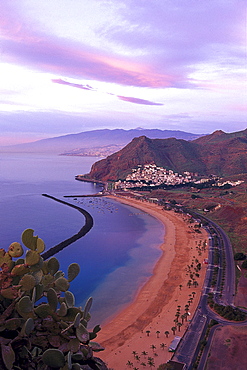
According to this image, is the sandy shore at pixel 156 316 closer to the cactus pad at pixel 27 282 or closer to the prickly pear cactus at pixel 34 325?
the prickly pear cactus at pixel 34 325

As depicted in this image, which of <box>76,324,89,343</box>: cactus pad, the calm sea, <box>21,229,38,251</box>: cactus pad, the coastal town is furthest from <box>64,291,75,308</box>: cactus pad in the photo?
the coastal town

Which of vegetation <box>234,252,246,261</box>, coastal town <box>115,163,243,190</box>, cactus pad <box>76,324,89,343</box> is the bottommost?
vegetation <box>234,252,246,261</box>

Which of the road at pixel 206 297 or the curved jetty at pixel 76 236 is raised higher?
the road at pixel 206 297

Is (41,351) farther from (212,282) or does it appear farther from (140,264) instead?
(140,264)

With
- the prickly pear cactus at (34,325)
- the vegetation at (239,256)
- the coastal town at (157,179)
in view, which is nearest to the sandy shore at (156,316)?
the vegetation at (239,256)

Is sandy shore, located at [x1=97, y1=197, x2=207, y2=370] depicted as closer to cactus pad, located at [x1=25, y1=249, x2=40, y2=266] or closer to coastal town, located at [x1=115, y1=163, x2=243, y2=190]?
cactus pad, located at [x1=25, y1=249, x2=40, y2=266]
